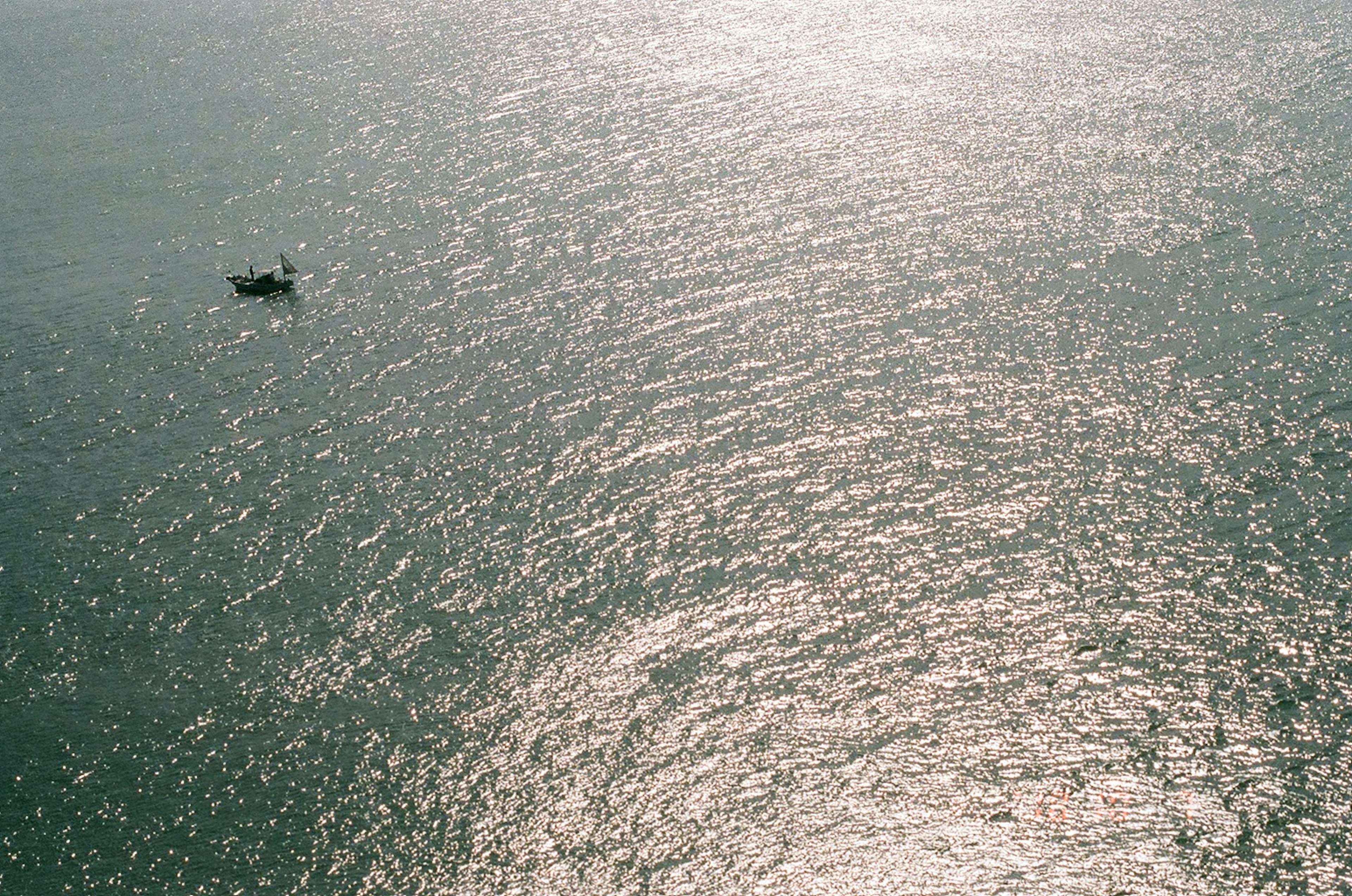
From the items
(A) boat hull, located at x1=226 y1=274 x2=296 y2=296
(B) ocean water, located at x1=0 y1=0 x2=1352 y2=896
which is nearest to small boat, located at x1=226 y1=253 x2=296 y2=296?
(A) boat hull, located at x1=226 y1=274 x2=296 y2=296

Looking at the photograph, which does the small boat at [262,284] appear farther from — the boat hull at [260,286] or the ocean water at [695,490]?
the ocean water at [695,490]

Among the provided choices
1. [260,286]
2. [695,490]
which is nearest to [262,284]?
[260,286]

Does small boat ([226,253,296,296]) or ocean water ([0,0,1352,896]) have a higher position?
small boat ([226,253,296,296])

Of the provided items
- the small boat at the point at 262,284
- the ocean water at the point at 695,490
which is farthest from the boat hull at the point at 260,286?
the ocean water at the point at 695,490

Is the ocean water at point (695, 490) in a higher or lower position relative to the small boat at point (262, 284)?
lower

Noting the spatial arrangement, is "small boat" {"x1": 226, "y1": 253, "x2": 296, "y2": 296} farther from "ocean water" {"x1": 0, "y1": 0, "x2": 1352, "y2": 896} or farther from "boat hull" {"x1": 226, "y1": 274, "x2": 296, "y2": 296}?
"ocean water" {"x1": 0, "y1": 0, "x2": 1352, "y2": 896}

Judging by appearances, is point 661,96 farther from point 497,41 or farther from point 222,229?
point 222,229

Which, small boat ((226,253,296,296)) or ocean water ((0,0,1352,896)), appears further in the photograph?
small boat ((226,253,296,296))
